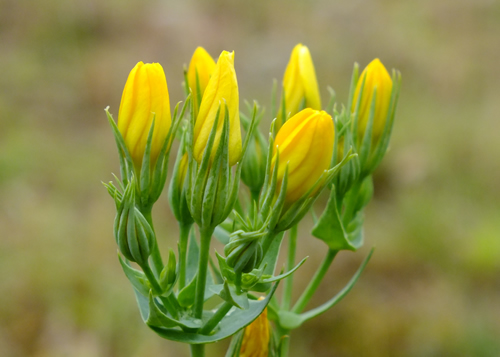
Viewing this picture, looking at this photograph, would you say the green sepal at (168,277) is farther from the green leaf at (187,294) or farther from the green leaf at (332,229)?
the green leaf at (332,229)

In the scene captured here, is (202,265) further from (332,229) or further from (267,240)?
(332,229)

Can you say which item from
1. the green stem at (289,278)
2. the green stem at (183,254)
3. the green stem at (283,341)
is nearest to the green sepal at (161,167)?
the green stem at (183,254)

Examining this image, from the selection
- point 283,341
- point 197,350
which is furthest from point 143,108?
point 283,341

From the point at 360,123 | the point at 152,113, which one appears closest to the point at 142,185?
the point at 152,113

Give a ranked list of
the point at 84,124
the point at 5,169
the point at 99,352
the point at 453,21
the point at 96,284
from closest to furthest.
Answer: the point at 99,352
the point at 96,284
the point at 5,169
the point at 84,124
the point at 453,21

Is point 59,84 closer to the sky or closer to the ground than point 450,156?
closer to the sky

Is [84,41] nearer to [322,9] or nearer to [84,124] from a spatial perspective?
[84,124]

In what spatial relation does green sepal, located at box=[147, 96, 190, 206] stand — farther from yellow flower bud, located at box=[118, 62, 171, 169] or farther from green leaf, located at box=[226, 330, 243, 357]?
green leaf, located at box=[226, 330, 243, 357]
